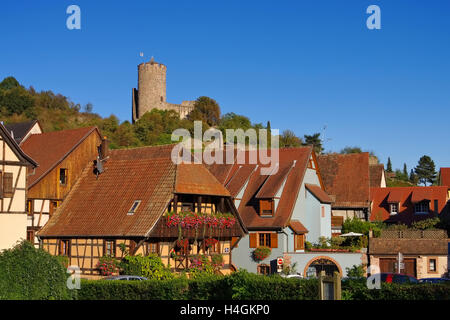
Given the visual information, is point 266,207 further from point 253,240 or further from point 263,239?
point 253,240

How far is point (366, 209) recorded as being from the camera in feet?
168

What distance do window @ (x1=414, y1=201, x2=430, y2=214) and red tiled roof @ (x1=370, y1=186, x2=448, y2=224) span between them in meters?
0.31

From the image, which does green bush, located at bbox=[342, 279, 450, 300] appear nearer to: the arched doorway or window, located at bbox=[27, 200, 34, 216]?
the arched doorway

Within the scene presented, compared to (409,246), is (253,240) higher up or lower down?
higher up

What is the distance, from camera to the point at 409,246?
39.4m

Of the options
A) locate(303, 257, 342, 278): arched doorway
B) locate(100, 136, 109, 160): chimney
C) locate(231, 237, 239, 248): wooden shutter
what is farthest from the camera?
locate(100, 136, 109, 160): chimney

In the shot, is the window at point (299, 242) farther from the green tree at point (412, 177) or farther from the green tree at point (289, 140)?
the green tree at point (412, 177)

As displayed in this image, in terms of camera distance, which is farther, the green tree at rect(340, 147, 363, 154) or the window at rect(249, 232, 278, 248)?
the green tree at rect(340, 147, 363, 154)

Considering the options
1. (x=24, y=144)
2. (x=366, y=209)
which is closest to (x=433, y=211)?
(x=366, y=209)

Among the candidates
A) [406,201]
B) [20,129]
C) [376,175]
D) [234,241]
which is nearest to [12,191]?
[20,129]

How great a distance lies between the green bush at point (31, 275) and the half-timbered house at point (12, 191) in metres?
12.0

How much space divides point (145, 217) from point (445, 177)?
39069mm

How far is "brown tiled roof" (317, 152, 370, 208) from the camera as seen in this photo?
51.6m

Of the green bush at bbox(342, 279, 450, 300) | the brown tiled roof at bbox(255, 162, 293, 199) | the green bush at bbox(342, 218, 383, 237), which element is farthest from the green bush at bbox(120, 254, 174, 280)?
the green bush at bbox(342, 218, 383, 237)
